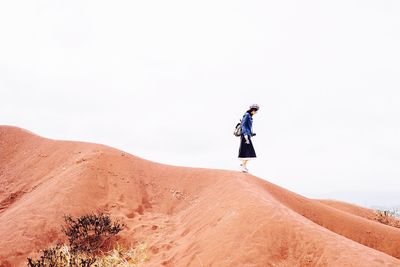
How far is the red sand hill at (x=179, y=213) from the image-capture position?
6.20 m

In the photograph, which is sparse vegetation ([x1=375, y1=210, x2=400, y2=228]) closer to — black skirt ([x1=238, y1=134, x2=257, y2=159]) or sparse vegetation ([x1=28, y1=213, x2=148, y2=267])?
black skirt ([x1=238, y1=134, x2=257, y2=159])

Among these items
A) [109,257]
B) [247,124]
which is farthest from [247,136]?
[109,257]

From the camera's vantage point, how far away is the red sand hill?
6.20 m

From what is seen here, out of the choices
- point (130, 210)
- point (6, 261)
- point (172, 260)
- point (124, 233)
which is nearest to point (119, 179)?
point (130, 210)

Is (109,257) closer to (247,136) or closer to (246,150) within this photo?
(246,150)

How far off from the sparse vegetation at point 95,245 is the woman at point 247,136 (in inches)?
157

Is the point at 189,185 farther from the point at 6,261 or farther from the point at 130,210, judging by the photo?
the point at 6,261

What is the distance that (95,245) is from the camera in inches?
340

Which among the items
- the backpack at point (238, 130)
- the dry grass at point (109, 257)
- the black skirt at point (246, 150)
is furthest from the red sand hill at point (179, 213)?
the backpack at point (238, 130)

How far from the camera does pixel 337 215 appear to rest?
10586 millimetres

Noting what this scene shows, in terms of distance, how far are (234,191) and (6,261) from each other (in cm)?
570

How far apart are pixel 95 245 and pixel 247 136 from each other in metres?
5.15

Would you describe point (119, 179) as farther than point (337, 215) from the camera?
Yes

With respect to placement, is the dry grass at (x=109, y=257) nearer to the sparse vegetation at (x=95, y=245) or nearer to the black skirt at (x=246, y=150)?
the sparse vegetation at (x=95, y=245)
